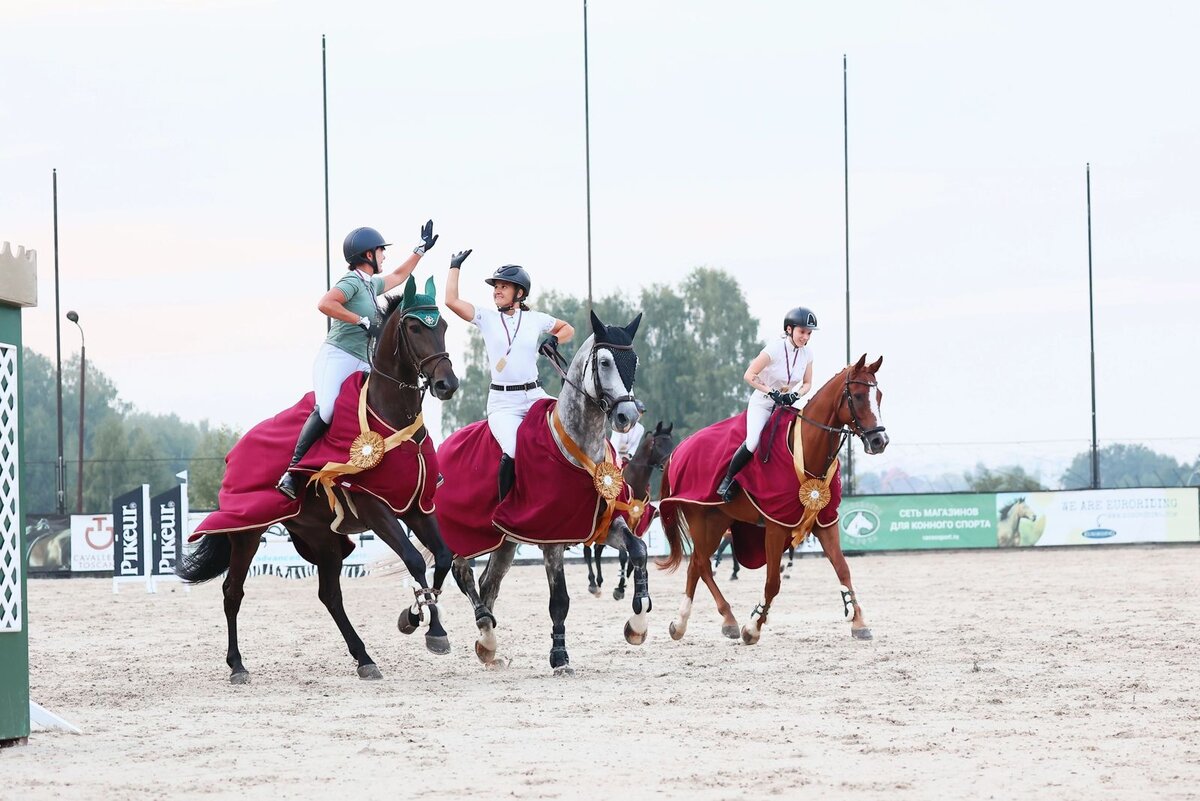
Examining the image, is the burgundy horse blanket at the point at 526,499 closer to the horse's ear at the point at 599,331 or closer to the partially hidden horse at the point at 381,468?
the partially hidden horse at the point at 381,468

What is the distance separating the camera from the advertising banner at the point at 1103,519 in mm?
34312

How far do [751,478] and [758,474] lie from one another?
7 centimetres

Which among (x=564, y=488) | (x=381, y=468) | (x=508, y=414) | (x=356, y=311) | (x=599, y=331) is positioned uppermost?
(x=356, y=311)

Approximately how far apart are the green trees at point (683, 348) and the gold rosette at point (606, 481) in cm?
5658

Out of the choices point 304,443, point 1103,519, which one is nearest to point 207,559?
point 304,443

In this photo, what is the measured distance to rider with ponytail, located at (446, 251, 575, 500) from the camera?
446 inches

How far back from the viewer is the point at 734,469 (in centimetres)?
1323

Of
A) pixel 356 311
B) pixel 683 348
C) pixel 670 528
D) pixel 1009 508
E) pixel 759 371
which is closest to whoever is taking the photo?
pixel 356 311

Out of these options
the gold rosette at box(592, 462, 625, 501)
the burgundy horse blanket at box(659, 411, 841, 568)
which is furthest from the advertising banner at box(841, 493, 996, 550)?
the gold rosette at box(592, 462, 625, 501)

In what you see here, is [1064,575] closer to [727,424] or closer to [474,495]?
[727,424]

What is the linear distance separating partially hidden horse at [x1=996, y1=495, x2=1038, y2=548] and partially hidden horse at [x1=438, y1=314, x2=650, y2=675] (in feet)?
81.9

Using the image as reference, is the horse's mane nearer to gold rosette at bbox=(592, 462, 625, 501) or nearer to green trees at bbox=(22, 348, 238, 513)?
green trees at bbox=(22, 348, 238, 513)

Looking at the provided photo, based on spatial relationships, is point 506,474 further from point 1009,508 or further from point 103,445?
point 103,445

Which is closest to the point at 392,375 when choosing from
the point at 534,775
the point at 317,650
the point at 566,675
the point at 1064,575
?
the point at 566,675
